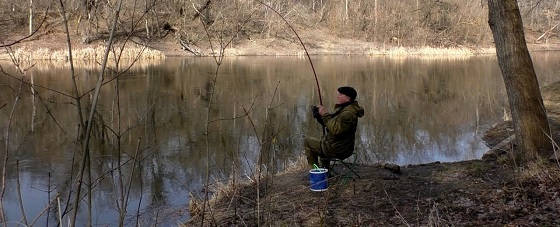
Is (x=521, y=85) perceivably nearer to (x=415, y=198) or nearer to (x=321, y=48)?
(x=415, y=198)

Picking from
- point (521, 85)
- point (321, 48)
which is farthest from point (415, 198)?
point (321, 48)

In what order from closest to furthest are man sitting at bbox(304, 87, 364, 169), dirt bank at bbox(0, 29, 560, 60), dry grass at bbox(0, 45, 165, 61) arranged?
1. man sitting at bbox(304, 87, 364, 169)
2. dry grass at bbox(0, 45, 165, 61)
3. dirt bank at bbox(0, 29, 560, 60)

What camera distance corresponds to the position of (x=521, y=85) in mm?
5227

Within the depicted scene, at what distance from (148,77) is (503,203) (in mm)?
18493

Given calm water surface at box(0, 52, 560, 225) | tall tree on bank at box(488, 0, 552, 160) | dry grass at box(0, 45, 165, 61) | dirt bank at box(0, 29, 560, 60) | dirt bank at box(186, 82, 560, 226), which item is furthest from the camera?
dirt bank at box(0, 29, 560, 60)

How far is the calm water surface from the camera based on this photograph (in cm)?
641

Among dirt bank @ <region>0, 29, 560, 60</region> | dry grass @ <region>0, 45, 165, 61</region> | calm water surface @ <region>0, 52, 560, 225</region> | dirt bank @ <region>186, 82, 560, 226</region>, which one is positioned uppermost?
dirt bank @ <region>0, 29, 560, 60</region>

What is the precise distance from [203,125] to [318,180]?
23.9 ft

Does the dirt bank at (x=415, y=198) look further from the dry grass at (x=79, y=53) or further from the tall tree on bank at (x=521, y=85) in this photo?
the dry grass at (x=79, y=53)

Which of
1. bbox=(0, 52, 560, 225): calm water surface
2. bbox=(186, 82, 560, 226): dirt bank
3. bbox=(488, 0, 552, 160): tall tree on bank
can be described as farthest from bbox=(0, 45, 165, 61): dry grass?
bbox=(488, 0, 552, 160): tall tree on bank

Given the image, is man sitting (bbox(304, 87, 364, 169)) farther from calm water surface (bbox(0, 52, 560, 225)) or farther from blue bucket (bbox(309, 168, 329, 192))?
calm water surface (bbox(0, 52, 560, 225))

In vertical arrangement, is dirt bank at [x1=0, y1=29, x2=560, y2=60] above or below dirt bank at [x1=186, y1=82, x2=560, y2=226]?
above

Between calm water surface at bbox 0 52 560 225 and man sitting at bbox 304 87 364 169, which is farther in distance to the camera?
calm water surface at bbox 0 52 560 225

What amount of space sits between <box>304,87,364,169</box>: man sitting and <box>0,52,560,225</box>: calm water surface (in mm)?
511
